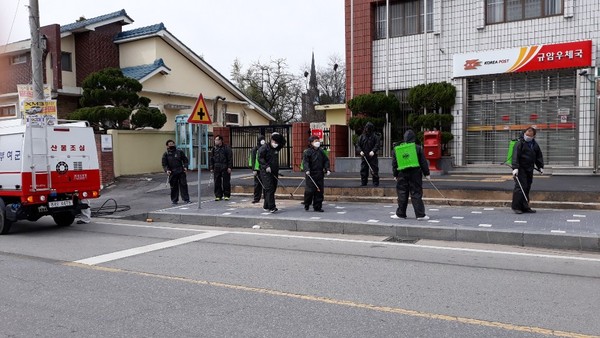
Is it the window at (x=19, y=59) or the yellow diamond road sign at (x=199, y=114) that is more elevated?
the window at (x=19, y=59)

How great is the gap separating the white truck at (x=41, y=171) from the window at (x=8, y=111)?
1643 cm

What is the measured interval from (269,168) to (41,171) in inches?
187

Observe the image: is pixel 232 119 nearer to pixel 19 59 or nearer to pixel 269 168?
pixel 19 59

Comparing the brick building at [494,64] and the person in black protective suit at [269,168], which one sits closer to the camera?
the person in black protective suit at [269,168]

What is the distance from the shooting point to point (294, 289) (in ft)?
19.2

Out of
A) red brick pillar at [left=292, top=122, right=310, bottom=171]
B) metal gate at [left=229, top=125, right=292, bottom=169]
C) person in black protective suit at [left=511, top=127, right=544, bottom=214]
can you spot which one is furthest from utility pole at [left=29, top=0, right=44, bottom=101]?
person in black protective suit at [left=511, top=127, right=544, bottom=214]

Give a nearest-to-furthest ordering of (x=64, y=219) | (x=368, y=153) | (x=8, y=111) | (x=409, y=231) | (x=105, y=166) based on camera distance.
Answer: (x=409, y=231) → (x=64, y=219) → (x=368, y=153) → (x=105, y=166) → (x=8, y=111)

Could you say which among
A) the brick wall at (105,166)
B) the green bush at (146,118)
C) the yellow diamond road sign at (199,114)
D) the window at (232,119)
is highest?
the window at (232,119)

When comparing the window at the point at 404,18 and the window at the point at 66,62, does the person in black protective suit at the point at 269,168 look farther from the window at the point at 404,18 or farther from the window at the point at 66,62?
the window at the point at 66,62

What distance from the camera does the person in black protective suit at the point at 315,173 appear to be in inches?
458

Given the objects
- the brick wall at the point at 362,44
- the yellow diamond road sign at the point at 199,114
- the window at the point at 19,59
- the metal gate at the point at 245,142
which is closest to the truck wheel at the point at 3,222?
the yellow diamond road sign at the point at 199,114

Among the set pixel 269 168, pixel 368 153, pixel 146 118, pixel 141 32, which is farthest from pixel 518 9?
pixel 141 32

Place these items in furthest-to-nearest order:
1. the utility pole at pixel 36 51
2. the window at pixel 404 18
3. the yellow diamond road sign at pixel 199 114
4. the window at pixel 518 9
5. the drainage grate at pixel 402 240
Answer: the window at pixel 404 18
the window at pixel 518 9
the utility pole at pixel 36 51
the yellow diamond road sign at pixel 199 114
the drainage grate at pixel 402 240

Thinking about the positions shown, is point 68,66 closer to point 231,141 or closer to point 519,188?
point 231,141
